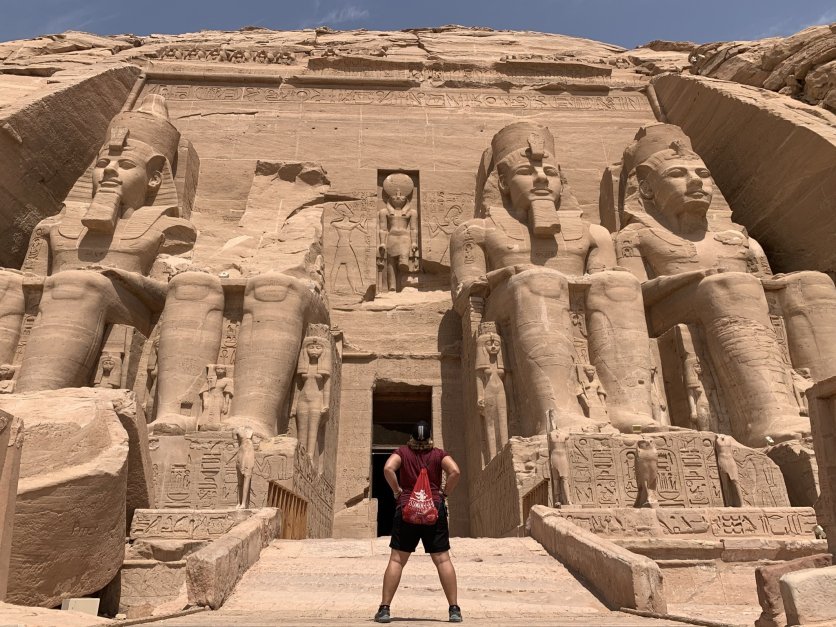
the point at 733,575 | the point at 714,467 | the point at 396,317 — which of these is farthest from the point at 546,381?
the point at 396,317

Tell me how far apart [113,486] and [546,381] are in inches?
129

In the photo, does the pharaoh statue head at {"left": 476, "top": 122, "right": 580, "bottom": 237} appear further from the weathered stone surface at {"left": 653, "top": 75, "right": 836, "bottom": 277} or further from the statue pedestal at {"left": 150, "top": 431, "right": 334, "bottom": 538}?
the statue pedestal at {"left": 150, "top": 431, "right": 334, "bottom": 538}

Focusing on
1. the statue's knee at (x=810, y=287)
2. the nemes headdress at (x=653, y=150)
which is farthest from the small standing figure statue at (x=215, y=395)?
the statue's knee at (x=810, y=287)

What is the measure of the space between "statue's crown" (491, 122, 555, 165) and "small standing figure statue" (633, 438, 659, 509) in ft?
11.7

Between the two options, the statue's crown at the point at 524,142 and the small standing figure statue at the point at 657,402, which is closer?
the small standing figure statue at the point at 657,402

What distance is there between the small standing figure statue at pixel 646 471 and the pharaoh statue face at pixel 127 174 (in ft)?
16.9

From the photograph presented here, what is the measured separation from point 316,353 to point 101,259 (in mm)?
2202

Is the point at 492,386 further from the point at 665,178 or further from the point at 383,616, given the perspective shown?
the point at 383,616

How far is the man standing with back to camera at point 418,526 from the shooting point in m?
2.64

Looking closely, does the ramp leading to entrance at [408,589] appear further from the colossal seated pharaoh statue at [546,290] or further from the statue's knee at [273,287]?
the statue's knee at [273,287]

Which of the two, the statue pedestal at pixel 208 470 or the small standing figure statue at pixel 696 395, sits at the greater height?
the small standing figure statue at pixel 696 395

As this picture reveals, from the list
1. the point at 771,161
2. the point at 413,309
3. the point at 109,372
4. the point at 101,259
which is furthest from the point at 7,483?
the point at 771,161

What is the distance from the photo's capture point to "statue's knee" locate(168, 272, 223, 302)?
20.5 feet

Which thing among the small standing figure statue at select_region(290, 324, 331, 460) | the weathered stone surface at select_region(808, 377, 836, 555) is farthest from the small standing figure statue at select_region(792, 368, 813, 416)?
the small standing figure statue at select_region(290, 324, 331, 460)
